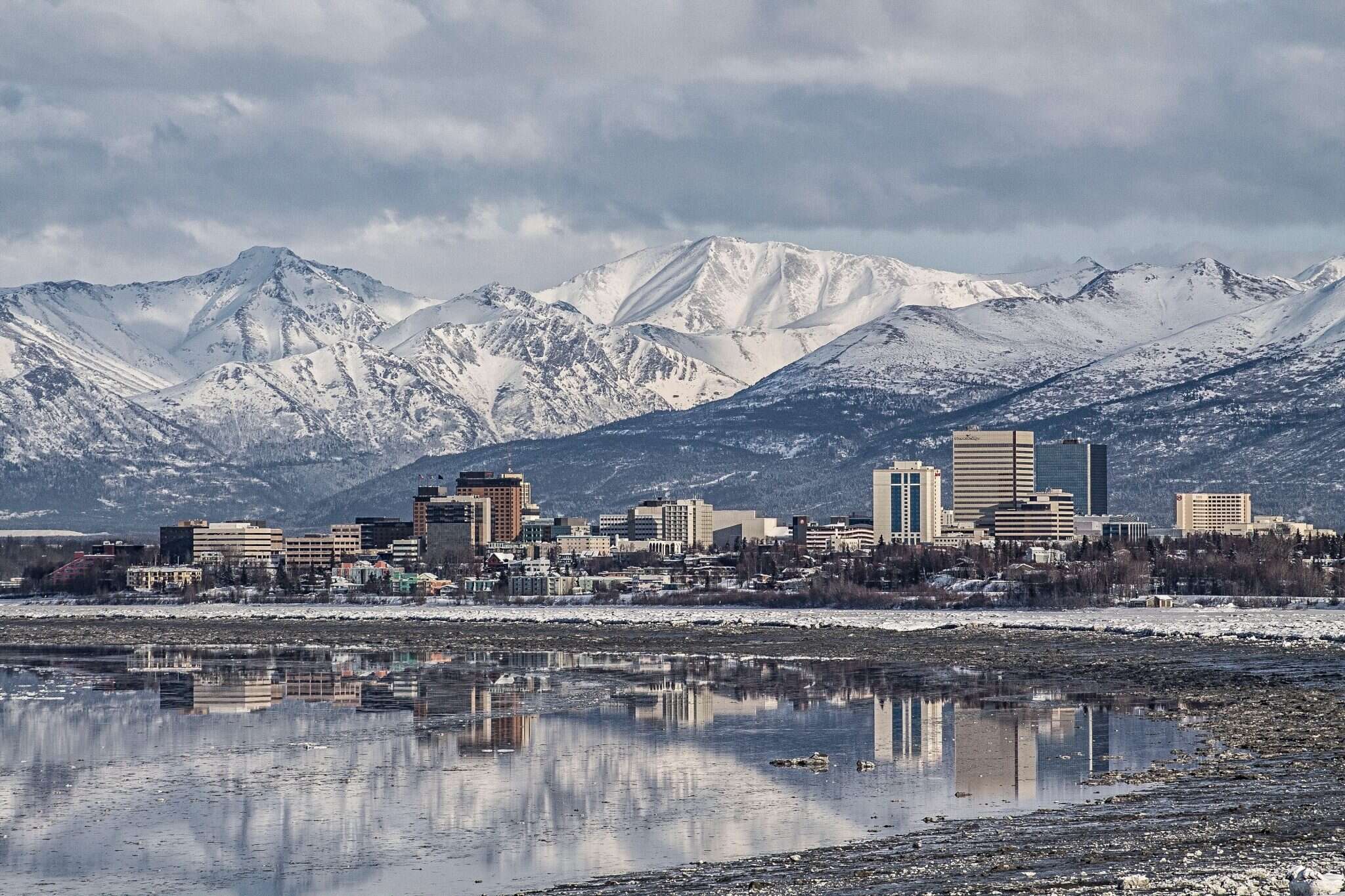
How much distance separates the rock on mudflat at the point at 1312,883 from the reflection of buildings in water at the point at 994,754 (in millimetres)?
17811

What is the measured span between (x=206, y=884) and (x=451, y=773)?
16.9m

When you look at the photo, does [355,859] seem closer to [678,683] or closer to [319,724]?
[319,724]

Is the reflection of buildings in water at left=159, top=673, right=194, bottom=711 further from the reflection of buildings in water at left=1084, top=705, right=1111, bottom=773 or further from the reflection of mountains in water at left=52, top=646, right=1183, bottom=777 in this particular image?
the reflection of buildings in water at left=1084, top=705, right=1111, bottom=773

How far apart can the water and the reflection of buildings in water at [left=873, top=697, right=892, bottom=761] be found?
0.19m

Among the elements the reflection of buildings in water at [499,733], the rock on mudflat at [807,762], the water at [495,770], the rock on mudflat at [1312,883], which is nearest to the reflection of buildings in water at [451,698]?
the water at [495,770]

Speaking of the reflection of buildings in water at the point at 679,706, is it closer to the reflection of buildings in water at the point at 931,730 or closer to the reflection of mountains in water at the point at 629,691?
the reflection of mountains in water at the point at 629,691

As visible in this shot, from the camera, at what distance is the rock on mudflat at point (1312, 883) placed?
1534 inches

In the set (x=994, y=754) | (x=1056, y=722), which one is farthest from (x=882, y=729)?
(x=994, y=754)

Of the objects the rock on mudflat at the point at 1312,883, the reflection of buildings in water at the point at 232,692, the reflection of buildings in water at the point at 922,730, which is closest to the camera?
the rock on mudflat at the point at 1312,883

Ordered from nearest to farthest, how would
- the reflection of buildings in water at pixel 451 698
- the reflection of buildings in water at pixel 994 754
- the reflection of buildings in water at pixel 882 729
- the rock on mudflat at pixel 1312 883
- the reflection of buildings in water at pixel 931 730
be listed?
the rock on mudflat at pixel 1312 883 < the reflection of buildings in water at pixel 994 754 < the reflection of buildings in water at pixel 931 730 < the reflection of buildings in water at pixel 882 729 < the reflection of buildings in water at pixel 451 698

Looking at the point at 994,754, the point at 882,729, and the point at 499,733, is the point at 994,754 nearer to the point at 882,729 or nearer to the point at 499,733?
the point at 882,729

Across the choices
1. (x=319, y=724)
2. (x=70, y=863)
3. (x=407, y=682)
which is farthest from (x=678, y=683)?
(x=70, y=863)

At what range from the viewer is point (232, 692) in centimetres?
9594

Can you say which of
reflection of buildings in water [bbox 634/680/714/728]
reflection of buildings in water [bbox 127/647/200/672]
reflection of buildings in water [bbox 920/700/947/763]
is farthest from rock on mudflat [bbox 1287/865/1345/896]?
reflection of buildings in water [bbox 127/647/200/672]
